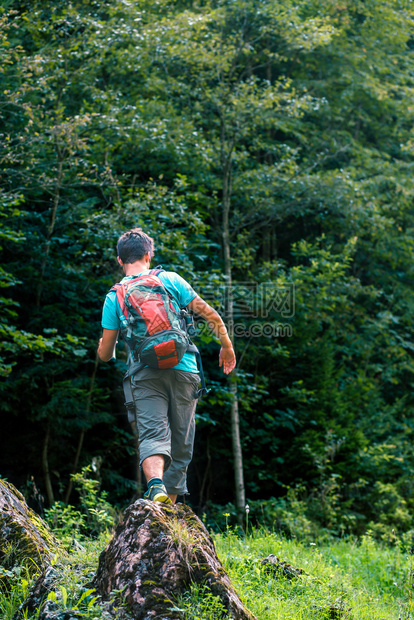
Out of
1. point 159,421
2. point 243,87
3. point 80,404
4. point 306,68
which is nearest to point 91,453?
point 80,404

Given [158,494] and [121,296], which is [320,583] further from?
[121,296]

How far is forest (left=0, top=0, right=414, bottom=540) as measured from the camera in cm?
688

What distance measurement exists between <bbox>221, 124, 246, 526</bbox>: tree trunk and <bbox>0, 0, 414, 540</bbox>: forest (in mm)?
34

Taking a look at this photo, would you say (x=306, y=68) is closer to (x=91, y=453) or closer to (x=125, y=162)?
(x=125, y=162)

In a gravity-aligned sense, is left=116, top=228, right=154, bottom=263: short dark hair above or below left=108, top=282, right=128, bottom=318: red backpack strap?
above

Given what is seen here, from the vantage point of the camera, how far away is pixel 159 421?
303 cm

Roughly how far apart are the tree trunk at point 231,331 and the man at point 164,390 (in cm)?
391

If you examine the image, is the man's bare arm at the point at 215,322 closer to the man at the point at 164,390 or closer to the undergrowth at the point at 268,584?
the man at the point at 164,390

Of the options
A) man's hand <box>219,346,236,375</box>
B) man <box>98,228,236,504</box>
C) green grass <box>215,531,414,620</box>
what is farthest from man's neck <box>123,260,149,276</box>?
green grass <box>215,531,414,620</box>

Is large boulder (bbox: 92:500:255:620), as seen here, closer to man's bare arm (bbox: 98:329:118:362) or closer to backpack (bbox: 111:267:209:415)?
backpack (bbox: 111:267:209:415)

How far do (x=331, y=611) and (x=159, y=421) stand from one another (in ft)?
4.55

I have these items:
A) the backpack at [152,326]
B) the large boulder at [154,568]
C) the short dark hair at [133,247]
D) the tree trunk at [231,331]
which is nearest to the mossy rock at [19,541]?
the large boulder at [154,568]

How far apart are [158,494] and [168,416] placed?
59 centimetres

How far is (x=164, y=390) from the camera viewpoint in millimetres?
3152
